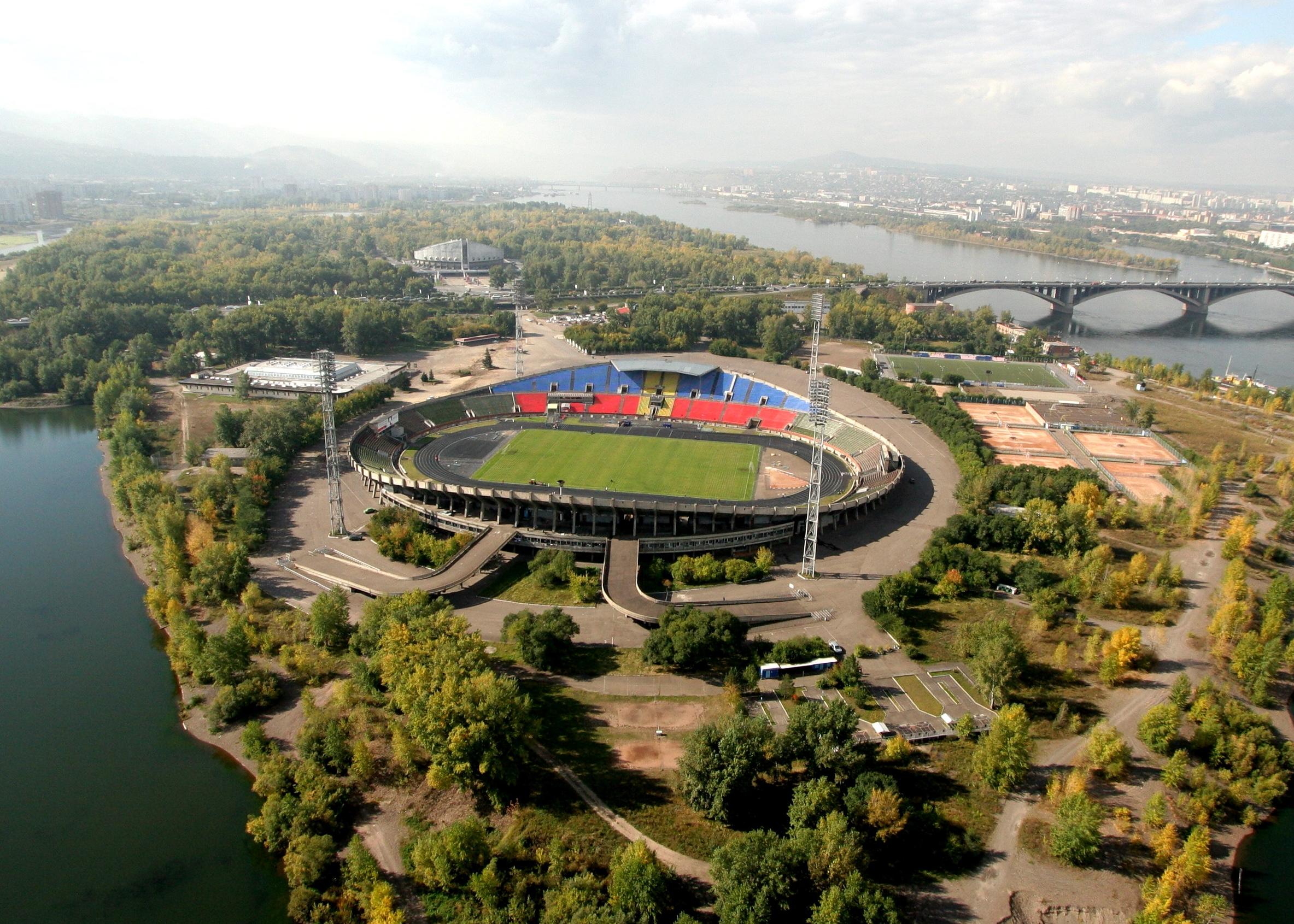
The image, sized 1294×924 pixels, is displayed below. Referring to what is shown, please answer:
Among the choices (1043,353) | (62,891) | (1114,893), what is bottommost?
(62,891)

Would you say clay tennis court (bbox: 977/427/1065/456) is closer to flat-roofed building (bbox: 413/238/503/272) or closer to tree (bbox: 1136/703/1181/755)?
tree (bbox: 1136/703/1181/755)

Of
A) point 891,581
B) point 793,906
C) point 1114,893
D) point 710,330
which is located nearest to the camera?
point 793,906

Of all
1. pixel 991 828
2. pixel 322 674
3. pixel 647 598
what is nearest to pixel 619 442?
pixel 647 598

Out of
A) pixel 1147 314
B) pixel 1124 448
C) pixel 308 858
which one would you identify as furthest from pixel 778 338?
pixel 1147 314

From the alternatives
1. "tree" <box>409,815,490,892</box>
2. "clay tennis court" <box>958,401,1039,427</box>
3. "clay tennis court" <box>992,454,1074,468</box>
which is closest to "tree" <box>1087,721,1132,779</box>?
"tree" <box>409,815,490,892</box>

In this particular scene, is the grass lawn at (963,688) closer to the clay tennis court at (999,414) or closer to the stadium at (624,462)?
the stadium at (624,462)

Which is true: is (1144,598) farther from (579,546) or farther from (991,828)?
(579,546)

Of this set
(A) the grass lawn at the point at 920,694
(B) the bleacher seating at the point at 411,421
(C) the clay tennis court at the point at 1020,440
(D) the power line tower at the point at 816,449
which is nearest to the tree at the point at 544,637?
(D) the power line tower at the point at 816,449
